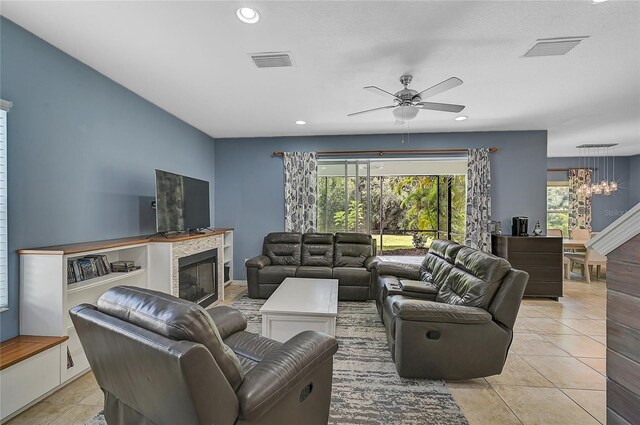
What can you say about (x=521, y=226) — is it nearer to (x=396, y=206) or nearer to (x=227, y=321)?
(x=227, y=321)

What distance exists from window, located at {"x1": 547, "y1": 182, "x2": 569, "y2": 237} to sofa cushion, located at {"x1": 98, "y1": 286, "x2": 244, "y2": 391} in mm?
8773

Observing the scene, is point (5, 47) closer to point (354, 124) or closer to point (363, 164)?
point (354, 124)

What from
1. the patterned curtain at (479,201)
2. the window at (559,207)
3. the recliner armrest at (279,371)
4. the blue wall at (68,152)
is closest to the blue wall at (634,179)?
the window at (559,207)

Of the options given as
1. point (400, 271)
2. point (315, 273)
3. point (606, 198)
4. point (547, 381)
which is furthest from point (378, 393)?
point (606, 198)

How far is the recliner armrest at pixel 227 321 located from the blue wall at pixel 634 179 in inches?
368

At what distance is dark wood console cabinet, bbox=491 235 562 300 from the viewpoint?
4527 millimetres

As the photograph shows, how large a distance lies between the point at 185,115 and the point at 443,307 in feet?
13.6

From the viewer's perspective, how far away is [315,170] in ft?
17.4

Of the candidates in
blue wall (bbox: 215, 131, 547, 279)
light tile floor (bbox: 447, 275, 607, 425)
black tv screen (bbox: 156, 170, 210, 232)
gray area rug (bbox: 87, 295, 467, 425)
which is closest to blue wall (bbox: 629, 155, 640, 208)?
blue wall (bbox: 215, 131, 547, 279)

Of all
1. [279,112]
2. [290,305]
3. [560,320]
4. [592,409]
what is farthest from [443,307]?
[279,112]

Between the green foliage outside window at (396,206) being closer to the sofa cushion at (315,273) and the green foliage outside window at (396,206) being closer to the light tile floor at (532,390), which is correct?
the sofa cushion at (315,273)

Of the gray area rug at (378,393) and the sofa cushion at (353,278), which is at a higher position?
the sofa cushion at (353,278)

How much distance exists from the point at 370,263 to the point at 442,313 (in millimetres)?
2298

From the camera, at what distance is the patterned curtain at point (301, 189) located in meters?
5.31
